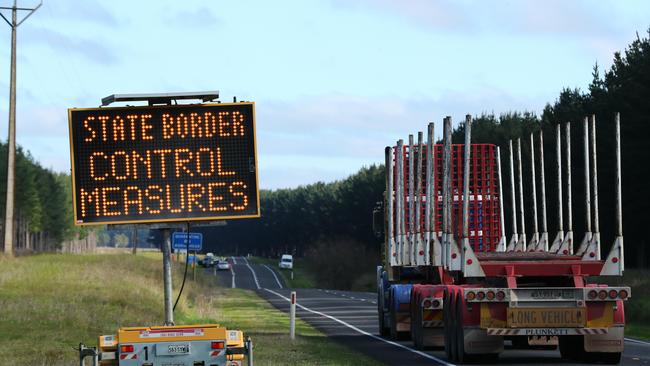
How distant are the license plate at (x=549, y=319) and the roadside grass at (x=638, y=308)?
41.1 feet

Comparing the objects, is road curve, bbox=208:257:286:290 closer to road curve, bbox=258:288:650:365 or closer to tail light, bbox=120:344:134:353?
road curve, bbox=258:288:650:365

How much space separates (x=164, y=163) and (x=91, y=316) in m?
18.3

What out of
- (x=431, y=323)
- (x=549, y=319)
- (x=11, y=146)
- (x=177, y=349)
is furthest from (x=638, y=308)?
(x=11, y=146)

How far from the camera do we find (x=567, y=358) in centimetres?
2466

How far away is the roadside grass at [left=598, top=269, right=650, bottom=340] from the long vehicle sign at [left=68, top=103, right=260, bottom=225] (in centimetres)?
1748

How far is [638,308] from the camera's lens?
4234 cm

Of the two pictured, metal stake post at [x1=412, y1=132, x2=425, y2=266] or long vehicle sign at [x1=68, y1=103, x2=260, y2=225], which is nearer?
long vehicle sign at [x1=68, y1=103, x2=260, y2=225]

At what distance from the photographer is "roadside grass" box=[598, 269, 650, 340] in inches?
1478

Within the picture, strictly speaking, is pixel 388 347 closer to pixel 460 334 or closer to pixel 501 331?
pixel 460 334

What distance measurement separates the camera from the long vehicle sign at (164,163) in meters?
19.2

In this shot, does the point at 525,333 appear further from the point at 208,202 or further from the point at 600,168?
the point at 600,168

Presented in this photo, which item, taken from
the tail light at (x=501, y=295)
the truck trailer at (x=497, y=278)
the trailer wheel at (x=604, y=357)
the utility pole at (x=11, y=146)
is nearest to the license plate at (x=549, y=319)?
the truck trailer at (x=497, y=278)

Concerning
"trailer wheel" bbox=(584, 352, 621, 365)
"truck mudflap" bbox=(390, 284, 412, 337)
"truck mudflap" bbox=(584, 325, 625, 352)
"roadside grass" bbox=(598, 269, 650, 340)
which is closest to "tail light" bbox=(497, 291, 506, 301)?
"truck mudflap" bbox=(584, 325, 625, 352)

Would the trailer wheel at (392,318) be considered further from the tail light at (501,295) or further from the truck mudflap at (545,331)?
the truck mudflap at (545,331)
